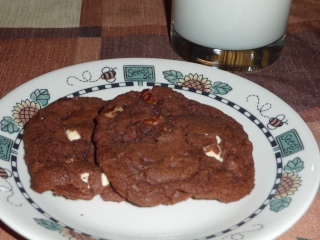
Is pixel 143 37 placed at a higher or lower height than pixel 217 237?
lower

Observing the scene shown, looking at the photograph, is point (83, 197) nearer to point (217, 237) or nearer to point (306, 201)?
point (217, 237)

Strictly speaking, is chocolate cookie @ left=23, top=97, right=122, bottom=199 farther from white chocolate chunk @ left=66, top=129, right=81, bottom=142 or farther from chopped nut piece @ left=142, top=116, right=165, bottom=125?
chopped nut piece @ left=142, top=116, right=165, bottom=125

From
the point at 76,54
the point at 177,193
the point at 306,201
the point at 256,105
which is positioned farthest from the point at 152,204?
the point at 76,54

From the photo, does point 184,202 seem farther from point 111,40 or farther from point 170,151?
point 111,40

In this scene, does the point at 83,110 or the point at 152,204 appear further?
the point at 83,110

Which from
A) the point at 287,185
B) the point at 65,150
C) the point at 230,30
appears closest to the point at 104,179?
the point at 65,150

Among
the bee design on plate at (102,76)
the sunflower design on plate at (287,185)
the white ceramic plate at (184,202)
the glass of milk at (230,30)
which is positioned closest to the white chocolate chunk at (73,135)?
the white ceramic plate at (184,202)

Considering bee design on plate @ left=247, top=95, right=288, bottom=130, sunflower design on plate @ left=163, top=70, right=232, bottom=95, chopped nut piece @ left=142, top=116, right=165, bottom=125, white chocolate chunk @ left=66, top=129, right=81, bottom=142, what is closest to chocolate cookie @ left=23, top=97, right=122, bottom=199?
white chocolate chunk @ left=66, top=129, right=81, bottom=142
